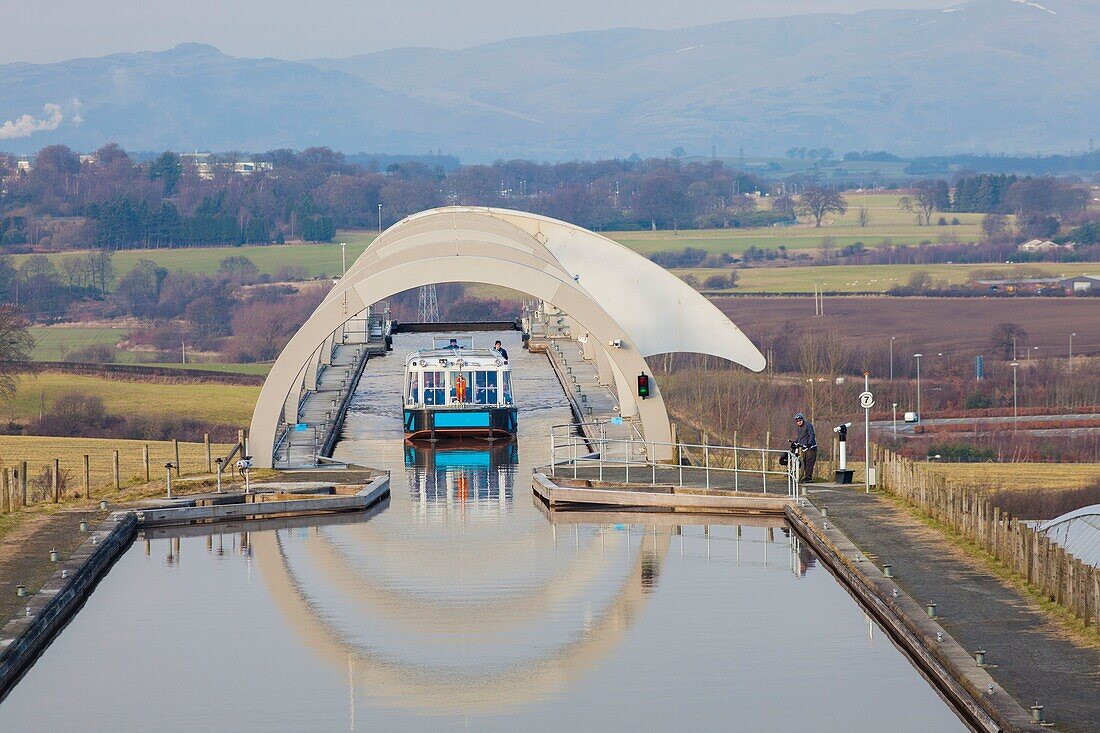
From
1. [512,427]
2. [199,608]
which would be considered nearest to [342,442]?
[512,427]

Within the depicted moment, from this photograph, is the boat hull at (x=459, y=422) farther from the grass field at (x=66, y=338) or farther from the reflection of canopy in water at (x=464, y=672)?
the grass field at (x=66, y=338)

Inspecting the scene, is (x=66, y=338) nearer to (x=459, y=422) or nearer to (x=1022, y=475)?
(x=1022, y=475)

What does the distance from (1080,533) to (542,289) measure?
1301 centimetres

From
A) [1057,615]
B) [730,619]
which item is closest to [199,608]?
[730,619]

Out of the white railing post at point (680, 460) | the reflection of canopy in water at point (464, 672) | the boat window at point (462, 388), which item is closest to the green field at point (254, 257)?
the boat window at point (462, 388)

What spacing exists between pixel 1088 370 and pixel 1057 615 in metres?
77.9

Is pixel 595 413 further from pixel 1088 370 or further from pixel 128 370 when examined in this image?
pixel 1088 370

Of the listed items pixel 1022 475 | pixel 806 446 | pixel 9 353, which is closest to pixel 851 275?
pixel 9 353

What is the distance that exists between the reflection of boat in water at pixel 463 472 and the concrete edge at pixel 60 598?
6.30 meters

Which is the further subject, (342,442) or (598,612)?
(342,442)

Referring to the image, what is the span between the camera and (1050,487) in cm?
4994

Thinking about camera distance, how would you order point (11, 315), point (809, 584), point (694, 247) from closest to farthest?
1. point (809, 584)
2. point (11, 315)
3. point (694, 247)

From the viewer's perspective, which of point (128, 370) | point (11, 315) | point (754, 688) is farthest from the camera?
point (11, 315)

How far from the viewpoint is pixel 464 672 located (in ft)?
68.9
